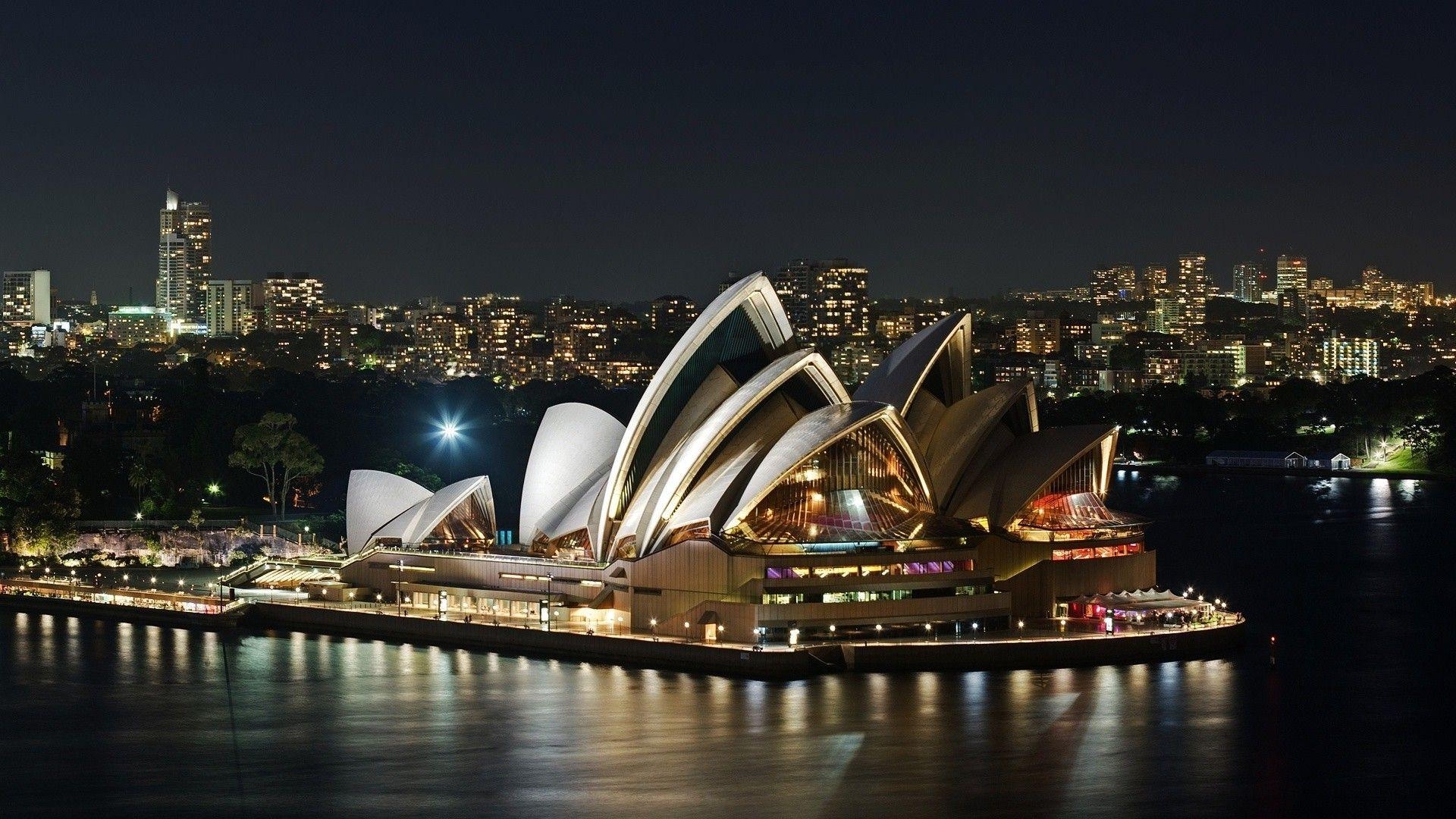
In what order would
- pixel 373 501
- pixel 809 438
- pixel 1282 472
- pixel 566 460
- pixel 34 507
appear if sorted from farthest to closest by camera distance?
1. pixel 1282 472
2. pixel 34 507
3. pixel 373 501
4. pixel 566 460
5. pixel 809 438

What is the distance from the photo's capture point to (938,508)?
48812mm

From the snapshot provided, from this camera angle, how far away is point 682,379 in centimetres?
4928

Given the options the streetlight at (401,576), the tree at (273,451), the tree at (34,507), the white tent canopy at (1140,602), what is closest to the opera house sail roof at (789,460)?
the streetlight at (401,576)

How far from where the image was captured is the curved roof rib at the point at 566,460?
172 ft

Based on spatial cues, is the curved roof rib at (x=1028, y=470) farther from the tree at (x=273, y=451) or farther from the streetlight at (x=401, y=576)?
the tree at (x=273, y=451)

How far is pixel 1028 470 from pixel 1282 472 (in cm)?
7338

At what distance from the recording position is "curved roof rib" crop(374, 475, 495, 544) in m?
53.6

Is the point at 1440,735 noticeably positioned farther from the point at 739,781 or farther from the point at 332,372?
the point at 332,372

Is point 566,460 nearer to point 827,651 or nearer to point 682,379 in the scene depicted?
point 682,379

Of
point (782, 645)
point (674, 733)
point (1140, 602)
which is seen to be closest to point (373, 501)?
point (782, 645)

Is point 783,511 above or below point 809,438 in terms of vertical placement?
below

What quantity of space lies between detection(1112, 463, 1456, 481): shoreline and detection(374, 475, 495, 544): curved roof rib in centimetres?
6886

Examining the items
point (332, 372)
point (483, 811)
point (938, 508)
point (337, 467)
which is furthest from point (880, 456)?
point (332, 372)

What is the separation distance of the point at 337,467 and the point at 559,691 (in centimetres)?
4662
